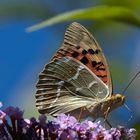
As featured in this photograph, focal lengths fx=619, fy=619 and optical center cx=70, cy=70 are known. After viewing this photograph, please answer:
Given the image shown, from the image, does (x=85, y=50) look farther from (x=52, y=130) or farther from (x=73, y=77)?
(x=52, y=130)

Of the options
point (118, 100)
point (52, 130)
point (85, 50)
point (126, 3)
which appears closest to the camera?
point (52, 130)

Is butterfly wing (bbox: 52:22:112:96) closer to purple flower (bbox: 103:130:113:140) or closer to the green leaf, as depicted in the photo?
the green leaf

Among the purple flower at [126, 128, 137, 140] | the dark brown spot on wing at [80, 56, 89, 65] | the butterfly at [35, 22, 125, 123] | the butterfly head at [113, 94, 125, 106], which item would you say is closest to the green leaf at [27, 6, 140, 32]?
the butterfly at [35, 22, 125, 123]

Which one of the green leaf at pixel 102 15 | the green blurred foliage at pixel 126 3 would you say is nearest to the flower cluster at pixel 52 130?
the green leaf at pixel 102 15

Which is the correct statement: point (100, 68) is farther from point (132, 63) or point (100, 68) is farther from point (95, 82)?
point (132, 63)

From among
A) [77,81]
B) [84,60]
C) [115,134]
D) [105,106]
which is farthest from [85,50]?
[115,134]

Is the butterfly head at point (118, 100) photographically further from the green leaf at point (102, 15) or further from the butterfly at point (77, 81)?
the green leaf at point (102, 15)

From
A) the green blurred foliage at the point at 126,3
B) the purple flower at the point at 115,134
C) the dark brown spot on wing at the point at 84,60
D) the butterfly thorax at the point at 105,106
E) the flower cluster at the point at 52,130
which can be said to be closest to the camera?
the flower cluster at the point at 52,130
